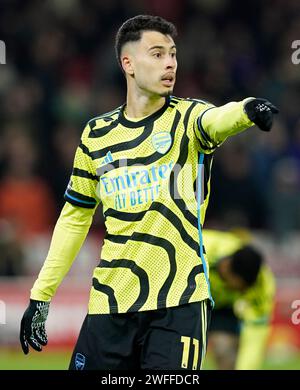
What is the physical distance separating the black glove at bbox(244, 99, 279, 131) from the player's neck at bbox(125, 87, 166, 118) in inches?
33.6

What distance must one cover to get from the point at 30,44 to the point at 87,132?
9421 millimetres

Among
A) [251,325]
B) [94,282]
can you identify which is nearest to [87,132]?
[94,282]

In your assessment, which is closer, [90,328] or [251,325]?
[90,328]

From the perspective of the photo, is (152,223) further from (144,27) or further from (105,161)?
(144,27)

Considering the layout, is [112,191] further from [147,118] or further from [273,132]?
[273,132]

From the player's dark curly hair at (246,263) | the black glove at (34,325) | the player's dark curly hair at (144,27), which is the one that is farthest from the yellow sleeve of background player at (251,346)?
the player's dark curly hair at (144,27)

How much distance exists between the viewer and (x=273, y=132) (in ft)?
47.1

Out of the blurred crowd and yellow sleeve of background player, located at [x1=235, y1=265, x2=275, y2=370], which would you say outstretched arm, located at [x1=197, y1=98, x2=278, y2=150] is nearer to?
yellow sleeve of background player, located at [x1=235, y1=265, x2=275, y2=370]

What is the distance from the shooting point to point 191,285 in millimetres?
5918

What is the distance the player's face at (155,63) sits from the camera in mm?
6078

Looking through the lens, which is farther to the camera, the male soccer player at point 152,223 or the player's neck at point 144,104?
the player's neck at point 144,104

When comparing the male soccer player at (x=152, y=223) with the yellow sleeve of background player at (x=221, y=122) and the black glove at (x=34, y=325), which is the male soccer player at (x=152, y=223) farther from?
the black glove at (x=34, y=325)

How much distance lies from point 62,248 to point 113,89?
28.7ft

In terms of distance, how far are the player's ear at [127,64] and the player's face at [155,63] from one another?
0.27 ft
